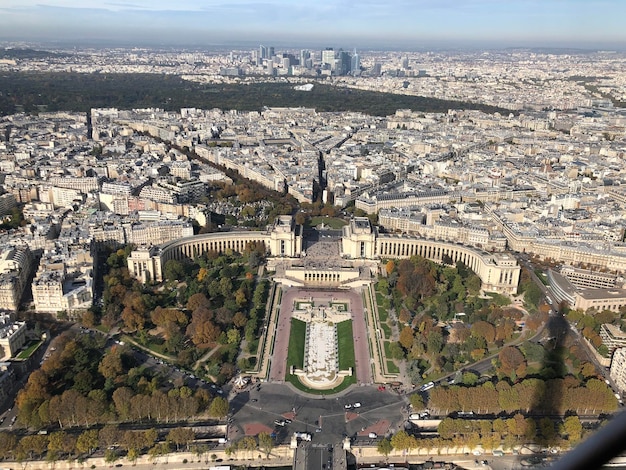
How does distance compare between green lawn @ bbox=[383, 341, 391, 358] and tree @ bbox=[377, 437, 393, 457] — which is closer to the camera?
tree @ bbox=[377, 437, 393, 457]

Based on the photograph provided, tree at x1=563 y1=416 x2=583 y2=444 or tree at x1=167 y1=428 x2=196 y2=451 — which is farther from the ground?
tree at x1=563 y1=416 x2=583 y2=444

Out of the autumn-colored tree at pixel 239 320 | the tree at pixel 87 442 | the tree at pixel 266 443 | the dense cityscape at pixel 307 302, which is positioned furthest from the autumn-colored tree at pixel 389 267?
the tree at pixel 87 442

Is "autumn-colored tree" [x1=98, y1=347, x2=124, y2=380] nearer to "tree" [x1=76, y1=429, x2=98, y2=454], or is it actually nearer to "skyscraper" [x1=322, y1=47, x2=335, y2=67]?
"tree" [x1=76, y1=429, x2=98, y2=454]

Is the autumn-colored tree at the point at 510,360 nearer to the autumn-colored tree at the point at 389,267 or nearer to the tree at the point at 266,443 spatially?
the autumn-colored tree at the point at 389,267

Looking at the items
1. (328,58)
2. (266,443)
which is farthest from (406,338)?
(328,58)

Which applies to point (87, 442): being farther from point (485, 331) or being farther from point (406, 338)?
point (485, 331)

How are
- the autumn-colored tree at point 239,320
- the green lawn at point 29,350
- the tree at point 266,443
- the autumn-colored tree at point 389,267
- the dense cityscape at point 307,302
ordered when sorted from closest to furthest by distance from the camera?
the tree at point 266,443, the dense cityscape at point 307,302, the green lawn at point 29,350, the autumn-colored tree at point 239,320, the autumn-colored tree at point 389,267

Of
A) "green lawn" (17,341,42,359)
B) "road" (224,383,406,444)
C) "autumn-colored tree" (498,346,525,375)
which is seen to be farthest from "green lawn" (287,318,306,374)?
"green lawn" (17,341,42,359)
